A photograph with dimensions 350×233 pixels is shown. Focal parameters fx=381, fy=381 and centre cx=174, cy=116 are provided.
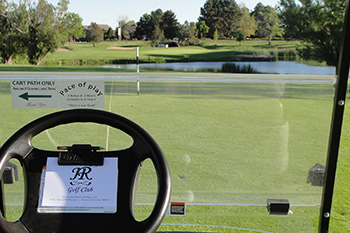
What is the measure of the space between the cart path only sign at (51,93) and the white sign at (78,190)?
402 mm

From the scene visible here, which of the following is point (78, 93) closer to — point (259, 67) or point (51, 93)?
point (51, 93)

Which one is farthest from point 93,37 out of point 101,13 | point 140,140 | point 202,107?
point 140,140

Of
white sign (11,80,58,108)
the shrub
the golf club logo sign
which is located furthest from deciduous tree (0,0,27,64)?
the shrub

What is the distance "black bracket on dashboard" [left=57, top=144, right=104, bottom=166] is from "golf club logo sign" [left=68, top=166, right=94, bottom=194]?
3 cm

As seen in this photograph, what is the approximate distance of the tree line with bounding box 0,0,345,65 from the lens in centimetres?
142

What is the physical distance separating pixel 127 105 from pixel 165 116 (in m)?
0.16

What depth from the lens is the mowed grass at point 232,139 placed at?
4.92 feet

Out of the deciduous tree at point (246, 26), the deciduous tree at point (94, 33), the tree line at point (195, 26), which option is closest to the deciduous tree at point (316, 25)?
the tree line at point (195, 26)

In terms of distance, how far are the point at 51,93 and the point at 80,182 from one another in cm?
50

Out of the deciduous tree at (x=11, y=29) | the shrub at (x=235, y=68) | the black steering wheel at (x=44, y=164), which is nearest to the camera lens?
the black steering wheel at (x=44, y=164)

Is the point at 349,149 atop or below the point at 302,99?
below

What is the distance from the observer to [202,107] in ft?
5.07

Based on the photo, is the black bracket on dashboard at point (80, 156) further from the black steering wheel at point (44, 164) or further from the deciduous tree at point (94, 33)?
the deciduous tree at point (94, 33)

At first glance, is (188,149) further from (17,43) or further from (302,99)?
(17,43)
